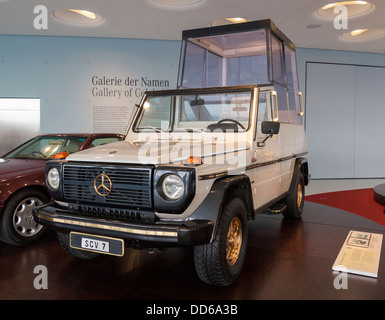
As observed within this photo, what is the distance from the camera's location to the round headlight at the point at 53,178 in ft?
9.32

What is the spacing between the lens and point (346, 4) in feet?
22.4

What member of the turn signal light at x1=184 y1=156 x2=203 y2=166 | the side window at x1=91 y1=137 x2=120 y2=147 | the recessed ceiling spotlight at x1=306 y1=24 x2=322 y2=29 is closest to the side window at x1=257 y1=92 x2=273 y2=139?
the turn signal light at x1=184 y1=156 x2=203 y2=166

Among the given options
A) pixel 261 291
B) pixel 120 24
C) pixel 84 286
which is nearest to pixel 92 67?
pixel 120 24

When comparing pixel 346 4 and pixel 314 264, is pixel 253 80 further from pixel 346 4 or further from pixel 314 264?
pixel 346 4

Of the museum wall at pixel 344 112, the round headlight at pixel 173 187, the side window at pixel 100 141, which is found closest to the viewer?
the round headlight at pixel 173 187

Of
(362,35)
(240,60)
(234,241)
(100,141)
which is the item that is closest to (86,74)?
(100,141)

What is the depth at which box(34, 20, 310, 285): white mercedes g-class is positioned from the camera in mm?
2377

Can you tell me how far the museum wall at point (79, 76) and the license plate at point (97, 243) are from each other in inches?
234

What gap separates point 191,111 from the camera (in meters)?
3.82

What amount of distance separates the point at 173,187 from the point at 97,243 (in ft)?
2.41

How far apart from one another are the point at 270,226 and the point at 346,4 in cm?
508

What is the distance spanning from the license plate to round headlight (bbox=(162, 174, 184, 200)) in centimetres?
49

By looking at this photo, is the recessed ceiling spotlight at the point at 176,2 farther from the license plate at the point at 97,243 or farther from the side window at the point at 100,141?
the license plate at the point at 97,243

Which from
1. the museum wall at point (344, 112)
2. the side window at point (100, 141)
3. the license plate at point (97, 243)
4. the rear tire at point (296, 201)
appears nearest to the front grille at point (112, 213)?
the license plate at point (97, 243)
